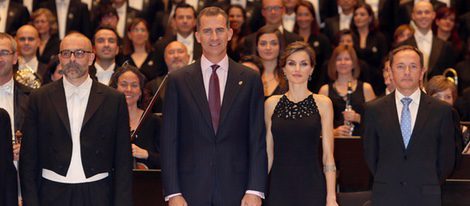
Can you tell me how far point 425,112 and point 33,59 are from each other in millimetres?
5453

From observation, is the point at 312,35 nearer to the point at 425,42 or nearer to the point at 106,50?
the point at 425,42

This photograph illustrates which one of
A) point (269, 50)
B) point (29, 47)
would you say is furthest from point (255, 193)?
point (29, 47)

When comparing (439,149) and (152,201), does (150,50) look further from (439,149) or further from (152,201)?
(439,149)

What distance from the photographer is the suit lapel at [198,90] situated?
5973 millimetres

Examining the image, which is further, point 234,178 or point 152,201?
point 152,201

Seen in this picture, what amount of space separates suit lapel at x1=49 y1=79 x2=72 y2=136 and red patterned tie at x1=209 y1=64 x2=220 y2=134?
880 mm

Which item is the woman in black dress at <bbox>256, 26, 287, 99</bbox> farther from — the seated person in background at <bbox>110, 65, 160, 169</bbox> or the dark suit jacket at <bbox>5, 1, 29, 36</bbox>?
the dark suit jacket at <bbox>5, 1, 29, 36</bbox>

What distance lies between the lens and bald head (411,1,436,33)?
1115cm

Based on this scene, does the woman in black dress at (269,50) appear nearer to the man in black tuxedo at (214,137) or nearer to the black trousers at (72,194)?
the man in black tuxedo at (214,137)

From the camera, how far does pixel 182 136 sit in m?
6.02

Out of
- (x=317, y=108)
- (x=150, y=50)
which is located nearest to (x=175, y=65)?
(x=150, y=50)

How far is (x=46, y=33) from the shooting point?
11430mm

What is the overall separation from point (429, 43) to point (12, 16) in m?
Answer: 4.84

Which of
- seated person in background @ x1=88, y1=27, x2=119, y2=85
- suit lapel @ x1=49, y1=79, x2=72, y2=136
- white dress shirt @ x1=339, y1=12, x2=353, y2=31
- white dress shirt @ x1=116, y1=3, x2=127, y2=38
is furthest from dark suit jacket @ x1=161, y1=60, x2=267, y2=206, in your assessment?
white dress shirt @ x1=116, y1=3, x2=127, y2=38
